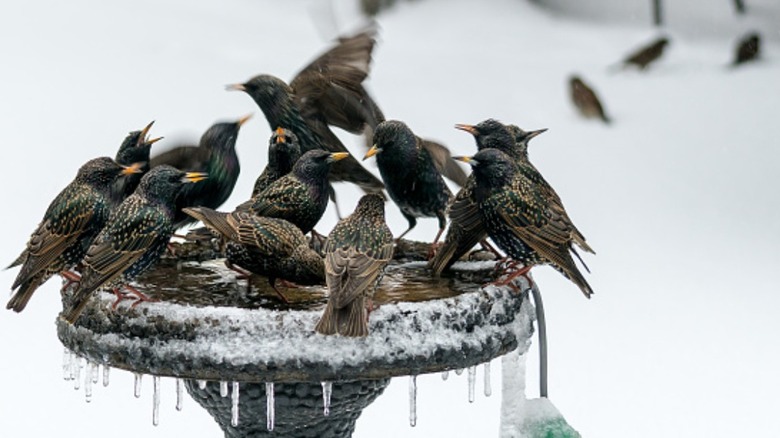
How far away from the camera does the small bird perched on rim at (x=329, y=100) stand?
422 centimetres

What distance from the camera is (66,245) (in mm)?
3451

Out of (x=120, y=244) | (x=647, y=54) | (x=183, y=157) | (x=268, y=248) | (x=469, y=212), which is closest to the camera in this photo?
(x=120, y=244)

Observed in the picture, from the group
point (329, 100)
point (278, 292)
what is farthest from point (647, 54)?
point (278, 292)

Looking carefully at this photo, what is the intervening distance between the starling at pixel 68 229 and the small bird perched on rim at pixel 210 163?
45 centimetres

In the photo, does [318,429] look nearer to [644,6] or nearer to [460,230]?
[460,230]

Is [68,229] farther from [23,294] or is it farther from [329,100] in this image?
[329,100]

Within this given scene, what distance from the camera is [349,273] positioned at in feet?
10.4

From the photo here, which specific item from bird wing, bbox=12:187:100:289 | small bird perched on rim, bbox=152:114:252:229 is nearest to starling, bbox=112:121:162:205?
small bird perched on rim, bbox=152:114:252:229

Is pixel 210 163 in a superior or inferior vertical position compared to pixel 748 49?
inferior

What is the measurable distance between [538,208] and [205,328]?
101 centimetres

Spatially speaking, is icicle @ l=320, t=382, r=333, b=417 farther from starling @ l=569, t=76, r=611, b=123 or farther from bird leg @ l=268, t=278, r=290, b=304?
starling @ l=569, t=76, r=611, b=123

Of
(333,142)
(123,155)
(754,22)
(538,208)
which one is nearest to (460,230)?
(538,208)

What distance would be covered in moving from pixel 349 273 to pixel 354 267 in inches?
1.1

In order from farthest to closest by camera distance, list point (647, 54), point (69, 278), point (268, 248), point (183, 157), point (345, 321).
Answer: point (647, 54) < point (183, 157) < point (69, 278) < point (268, 248) < point (345, 321)
